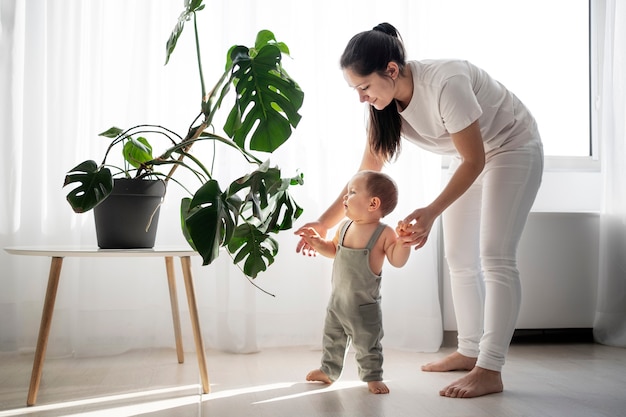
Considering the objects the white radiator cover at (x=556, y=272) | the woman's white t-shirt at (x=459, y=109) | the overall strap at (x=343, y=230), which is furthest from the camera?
the white radiator cover at (x=556, y=272)

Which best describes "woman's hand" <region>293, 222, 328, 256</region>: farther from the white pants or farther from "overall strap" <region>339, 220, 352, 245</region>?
the white pants

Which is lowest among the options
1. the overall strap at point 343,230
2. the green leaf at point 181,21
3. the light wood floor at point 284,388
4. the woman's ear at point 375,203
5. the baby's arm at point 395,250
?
the light wood floor at point 284,388

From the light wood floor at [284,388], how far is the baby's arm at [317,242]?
39cm

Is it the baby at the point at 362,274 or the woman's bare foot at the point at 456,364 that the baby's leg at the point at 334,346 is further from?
the woman's bare foot at the point at 456,364

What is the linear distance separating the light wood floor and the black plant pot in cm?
43

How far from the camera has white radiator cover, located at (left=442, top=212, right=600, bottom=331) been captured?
266 centimetres

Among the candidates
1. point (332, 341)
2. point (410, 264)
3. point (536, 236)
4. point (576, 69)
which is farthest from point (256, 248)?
point (576, 69)

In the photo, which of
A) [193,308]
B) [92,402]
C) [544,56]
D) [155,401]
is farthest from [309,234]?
[544,56]

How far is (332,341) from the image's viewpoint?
187 centimetres

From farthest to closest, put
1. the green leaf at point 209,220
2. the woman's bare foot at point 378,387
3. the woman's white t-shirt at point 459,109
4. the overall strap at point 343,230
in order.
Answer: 1. the overall strap at point 343,230
2. the woman's bare foot at point 378,387
3. the woman's white t-shirt at point 459,109
4. the green leaf at point 209,220

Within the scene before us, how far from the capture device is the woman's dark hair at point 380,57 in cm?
168

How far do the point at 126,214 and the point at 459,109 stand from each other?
93 centimetres

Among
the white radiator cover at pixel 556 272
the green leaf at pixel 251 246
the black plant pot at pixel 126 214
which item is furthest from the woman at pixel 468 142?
the white radiator cover at pixel 556 272

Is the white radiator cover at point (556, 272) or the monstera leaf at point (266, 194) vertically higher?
the monstera leaf at point (266, 194)
